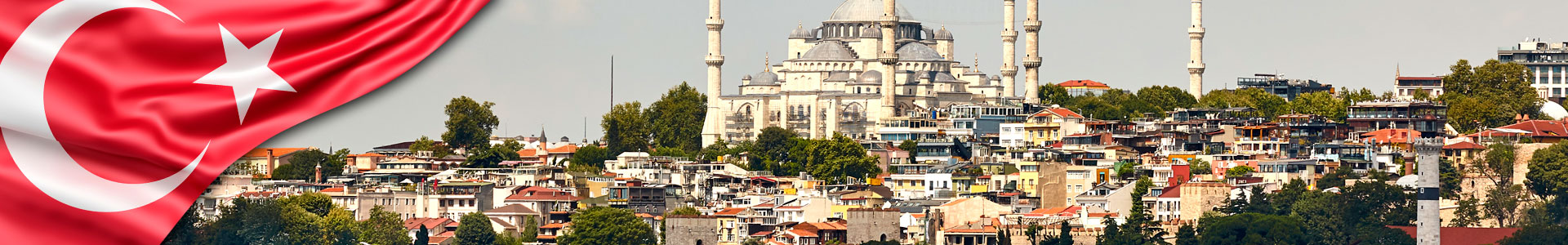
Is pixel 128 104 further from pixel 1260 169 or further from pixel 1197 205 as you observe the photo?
pixel 1260 169

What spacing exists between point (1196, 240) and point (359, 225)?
445 inches

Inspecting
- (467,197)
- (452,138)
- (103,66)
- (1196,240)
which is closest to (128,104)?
(103,66)

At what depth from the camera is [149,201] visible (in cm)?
488

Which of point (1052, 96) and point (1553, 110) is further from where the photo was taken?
point (1052, 96)

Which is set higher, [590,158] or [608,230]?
[590,158]

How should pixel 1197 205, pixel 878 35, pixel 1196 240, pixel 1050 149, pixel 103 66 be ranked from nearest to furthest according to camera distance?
pixel 103 66
pixel 1196 240
pixel 1197 205
pixel 1050 149
pixel 878 35

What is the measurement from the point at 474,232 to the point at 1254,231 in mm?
10791

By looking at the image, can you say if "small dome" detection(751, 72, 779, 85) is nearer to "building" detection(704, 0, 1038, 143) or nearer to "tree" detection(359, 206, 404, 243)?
"building" detection(704, 0, 1038, 143)

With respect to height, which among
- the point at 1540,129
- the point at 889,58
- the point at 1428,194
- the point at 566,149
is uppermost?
the point at 889,58

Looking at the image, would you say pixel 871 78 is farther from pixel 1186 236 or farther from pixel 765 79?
pixel 1186 236

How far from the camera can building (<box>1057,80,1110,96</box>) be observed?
267 ft

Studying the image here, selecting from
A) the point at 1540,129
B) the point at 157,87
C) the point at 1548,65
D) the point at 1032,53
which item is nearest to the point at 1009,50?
the point at 1032,53

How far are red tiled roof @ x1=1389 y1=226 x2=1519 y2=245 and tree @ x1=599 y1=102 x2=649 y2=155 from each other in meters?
21.5

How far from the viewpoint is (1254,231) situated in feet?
127
